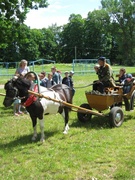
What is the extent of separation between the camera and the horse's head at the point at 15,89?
18.9 ft

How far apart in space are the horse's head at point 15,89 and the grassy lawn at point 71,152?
1.17m

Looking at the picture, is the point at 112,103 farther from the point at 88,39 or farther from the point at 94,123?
the point at 88,39

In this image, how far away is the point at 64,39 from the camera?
90.1 metres

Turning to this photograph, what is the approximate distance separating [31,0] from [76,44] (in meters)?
68.4

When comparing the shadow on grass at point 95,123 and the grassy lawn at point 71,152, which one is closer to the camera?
the grassy lawn at point 71,152

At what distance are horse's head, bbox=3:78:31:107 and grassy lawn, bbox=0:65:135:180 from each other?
46.1 inches

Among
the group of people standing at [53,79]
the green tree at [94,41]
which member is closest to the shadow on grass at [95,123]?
the group of people standing at [53,79]

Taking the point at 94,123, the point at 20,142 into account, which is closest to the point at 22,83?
the point at 20,142

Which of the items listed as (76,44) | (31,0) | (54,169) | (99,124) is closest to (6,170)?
(54,169)

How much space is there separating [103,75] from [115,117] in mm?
1274

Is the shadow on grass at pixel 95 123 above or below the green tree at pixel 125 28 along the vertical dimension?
below

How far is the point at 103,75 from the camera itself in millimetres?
7848

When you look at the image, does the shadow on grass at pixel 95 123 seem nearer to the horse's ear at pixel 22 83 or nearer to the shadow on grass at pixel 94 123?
the shadow on grass at pixel 94 123

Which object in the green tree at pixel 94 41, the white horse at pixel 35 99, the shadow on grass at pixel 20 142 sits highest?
the green tree at pixel 94 41
